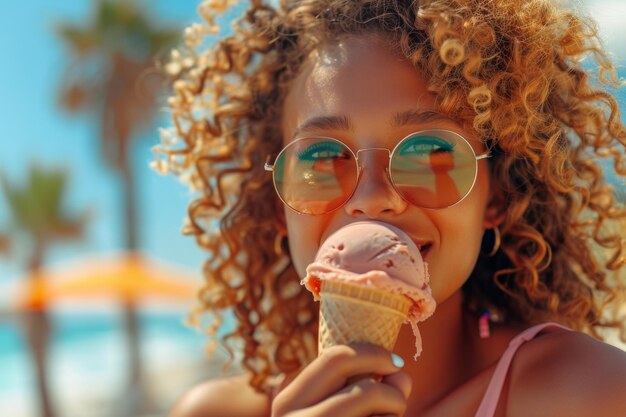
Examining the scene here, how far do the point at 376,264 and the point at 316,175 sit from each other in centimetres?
64

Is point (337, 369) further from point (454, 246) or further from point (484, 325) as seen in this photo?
point (484, 325)

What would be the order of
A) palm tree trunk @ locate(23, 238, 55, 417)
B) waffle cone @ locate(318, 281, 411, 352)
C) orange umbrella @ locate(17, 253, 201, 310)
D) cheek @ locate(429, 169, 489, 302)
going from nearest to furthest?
waffle cone @ locate(318, 281, 411, 352), cheek @ locate(429, 169, 489, 302), palm tree trunk @ locate(23, 238, 55, 417), orange umbrella @ locate(17, 253, 201, 310)

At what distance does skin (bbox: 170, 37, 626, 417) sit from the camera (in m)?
2.33

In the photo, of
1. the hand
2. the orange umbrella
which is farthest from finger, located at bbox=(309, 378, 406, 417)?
the orange umbrella

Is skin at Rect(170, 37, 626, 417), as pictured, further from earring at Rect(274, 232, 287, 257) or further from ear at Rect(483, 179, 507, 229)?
earring at Rect(274, 232, 287, 257)

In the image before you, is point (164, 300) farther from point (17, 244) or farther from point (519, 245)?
point (519, 245)

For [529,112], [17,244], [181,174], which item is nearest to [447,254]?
[529,112]

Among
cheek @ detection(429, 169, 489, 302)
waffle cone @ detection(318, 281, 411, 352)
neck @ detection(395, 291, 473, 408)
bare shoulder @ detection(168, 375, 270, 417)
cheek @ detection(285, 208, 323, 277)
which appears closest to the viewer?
waffle cone @ detection(318, 281, 411, 352)

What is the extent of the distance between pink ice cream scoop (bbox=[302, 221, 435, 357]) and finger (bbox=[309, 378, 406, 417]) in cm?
27

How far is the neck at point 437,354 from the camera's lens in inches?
105

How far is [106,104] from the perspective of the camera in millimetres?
20891

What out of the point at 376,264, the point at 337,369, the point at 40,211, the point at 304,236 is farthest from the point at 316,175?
the point at 40,211

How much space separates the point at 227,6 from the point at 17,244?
17.3m

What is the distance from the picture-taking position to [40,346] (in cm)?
1530
